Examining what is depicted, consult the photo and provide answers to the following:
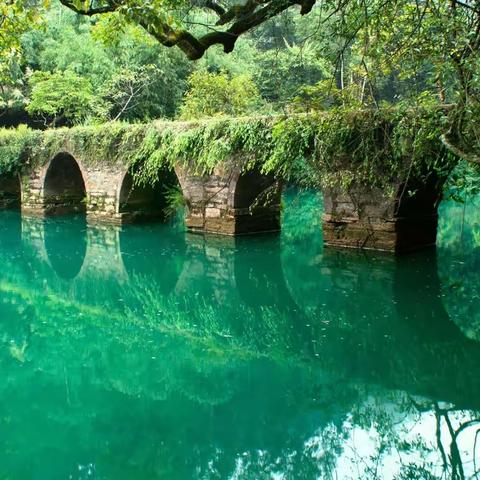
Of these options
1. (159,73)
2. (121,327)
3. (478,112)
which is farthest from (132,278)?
(159,73)

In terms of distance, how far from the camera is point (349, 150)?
9555 millimetres

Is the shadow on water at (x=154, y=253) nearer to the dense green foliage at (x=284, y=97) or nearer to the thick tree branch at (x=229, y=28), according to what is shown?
the dense green foliage at (x=284, y=97)

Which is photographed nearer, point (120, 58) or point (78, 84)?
point (78, 84)

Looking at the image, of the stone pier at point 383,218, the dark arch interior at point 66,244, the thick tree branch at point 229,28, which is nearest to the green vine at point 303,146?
the stone pier at point 383,218

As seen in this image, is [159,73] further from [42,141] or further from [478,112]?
[478,112]

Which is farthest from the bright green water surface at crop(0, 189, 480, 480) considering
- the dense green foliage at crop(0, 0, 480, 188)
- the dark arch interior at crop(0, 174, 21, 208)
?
the dark arch interior at crop(0, 174, 21, 208)

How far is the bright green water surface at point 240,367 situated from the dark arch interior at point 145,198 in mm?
4204

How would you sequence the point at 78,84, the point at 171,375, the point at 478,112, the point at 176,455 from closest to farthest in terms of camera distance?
1. the point at 176,455
2. the point at 171,375
3. the point at 478,112
4. the point at 78,84

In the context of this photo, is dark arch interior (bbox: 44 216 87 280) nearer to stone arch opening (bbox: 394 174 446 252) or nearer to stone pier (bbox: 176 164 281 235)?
stone pier (bbox: 176 164 281 235)

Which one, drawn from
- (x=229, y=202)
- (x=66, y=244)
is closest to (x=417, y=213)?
(x=229, y=202)

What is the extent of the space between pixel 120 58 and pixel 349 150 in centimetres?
1467

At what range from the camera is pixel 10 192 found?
59.5 feet

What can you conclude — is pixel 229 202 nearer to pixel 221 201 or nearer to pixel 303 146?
pixel 221 201

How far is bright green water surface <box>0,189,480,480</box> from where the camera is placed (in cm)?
357
